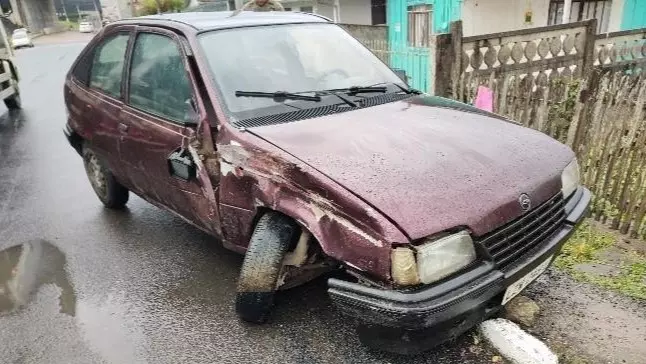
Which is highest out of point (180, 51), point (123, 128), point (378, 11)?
point (180, 51)

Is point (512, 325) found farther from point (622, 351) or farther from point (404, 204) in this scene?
point (404, 204)

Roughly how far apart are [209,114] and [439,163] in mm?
1471

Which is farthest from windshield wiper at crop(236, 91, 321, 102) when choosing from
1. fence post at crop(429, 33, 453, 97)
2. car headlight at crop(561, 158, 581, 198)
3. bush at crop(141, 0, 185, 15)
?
bush at crop(141, 0, 185, 15)

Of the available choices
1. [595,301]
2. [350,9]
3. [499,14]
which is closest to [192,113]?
[595,301]

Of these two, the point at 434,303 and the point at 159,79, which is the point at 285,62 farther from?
the point at 434,303

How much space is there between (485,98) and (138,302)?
3737 millimetres

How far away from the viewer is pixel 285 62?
3562mm

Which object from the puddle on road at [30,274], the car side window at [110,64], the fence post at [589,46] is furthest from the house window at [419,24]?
the puddle on road at [30,274]

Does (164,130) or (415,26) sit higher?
(164,130)

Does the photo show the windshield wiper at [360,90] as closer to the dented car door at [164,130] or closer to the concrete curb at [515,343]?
the dented car door at [164,130]

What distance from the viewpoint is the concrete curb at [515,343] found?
2711 millimetres

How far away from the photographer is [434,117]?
10.8 ft

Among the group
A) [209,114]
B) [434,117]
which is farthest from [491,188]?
[209,114]

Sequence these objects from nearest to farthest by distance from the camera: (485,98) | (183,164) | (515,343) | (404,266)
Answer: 1. (404,266)
2. (515,343)
3. (183,164)
4. (485,98)
